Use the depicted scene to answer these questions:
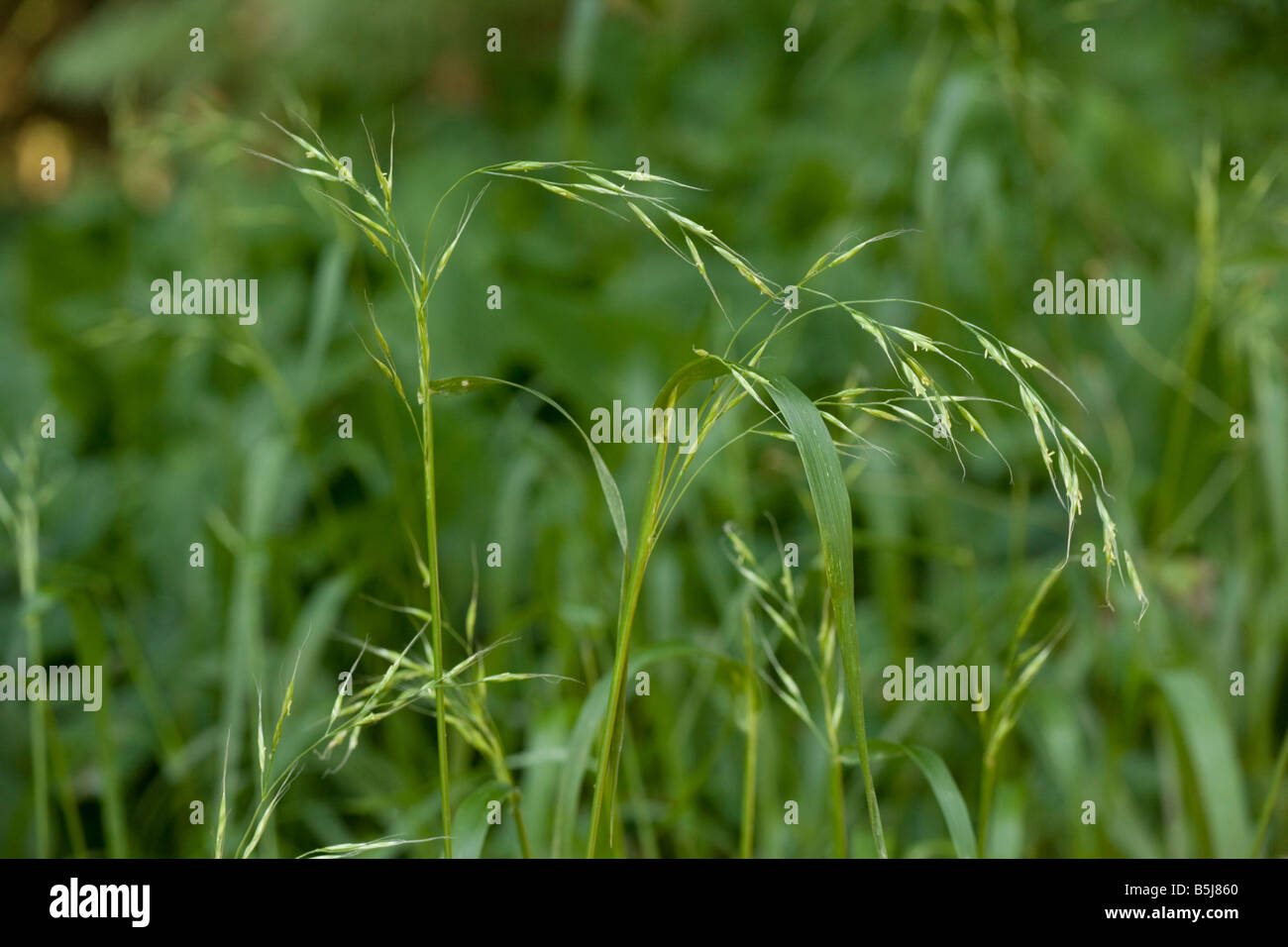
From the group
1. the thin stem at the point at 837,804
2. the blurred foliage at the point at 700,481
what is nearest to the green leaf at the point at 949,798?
the thin stem at the point at 837,804

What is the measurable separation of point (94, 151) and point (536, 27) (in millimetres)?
2153

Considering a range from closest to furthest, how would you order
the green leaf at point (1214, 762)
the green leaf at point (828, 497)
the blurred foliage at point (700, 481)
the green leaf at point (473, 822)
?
1. the green leaf at point (828, 497)
2. the green leaf at point (473, 822)
3. the green leaf at point (1214, 762)
4. the blurred foliage at point (700, 481)

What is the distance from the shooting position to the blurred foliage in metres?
0.87

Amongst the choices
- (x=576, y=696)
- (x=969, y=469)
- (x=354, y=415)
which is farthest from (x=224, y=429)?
(x=969, y=469)

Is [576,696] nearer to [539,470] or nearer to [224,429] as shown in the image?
[539,470]

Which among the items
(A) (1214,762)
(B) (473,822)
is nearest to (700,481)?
(A) (1214,762)

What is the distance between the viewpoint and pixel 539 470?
1150 mm

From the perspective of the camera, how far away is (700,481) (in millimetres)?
1119

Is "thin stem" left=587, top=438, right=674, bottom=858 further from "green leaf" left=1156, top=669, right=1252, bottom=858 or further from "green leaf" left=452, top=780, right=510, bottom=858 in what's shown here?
"green leaf" left=1156, top=669, right=1252, bottom=858

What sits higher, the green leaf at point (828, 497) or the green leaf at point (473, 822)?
the green leaf at point (828, 497)

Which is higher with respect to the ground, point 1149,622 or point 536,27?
point 536,27

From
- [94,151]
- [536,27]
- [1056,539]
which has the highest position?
[94,151]

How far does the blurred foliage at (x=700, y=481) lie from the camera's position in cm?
87

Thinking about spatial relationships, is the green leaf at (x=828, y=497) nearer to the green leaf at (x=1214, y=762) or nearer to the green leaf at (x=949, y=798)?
the green leaf at (x=949, y=798)
